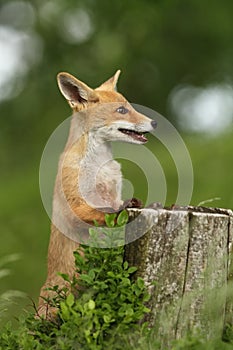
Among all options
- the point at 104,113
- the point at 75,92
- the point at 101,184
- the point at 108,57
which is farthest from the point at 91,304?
the point at 108,57

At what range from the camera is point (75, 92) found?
6180 mm

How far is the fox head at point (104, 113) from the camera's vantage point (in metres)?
6.01

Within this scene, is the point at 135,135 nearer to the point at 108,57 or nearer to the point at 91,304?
the point at 91,304

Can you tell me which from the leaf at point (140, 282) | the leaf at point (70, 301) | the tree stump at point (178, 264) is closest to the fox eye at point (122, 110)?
the tree stump at point (178, 264)

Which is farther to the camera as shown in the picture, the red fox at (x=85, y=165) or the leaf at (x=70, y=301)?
the red fox at (x=85, y=165)

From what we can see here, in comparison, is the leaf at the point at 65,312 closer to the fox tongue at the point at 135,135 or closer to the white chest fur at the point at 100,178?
the white chest fur at the point at 100,178

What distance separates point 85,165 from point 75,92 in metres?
0.52

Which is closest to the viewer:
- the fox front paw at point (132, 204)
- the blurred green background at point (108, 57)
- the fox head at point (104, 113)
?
the fox front paw at point (132, 204)

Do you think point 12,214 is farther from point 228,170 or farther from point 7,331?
point 7,331

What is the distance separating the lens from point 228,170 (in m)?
12.2

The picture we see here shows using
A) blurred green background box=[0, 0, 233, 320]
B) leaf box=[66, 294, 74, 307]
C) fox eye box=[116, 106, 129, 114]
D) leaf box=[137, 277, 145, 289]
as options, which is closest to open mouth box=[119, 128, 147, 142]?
fox eye box=[116, 106, 129, 114]

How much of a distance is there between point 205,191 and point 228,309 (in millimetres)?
5920

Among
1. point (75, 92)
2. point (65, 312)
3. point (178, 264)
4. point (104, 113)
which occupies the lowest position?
point (65, 312)

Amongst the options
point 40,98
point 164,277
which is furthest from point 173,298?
point 40,98
